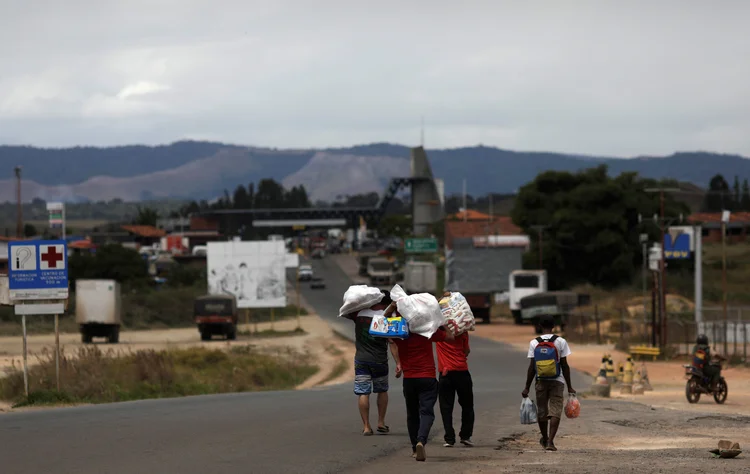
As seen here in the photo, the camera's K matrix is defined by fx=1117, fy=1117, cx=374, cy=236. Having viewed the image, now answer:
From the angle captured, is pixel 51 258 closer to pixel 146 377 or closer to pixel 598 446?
pixel 146 377

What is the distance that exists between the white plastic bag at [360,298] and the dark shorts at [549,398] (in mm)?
2233

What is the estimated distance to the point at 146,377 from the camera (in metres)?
26.4

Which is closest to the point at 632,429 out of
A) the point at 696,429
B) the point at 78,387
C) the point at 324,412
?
the point at 696,429

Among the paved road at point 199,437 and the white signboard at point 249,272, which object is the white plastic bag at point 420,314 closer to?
the paved road at point 199,437

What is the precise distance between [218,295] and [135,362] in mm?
31744

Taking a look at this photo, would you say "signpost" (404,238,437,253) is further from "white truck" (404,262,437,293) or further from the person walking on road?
the person walking on road

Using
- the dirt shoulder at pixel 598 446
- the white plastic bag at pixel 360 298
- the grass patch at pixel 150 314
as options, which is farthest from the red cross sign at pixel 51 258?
the grass patch at pixel 150 314

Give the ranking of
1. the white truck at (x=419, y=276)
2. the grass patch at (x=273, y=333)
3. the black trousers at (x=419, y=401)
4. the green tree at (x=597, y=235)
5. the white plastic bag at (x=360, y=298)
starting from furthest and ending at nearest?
the green tree at (x=597, y=235), the white truck at (x=419, y=276), the grass patch at (x=273, y=333), the white plastic bag at (x=360, y=298), the black trousers at (x=419, y=401)

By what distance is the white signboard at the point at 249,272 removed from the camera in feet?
209

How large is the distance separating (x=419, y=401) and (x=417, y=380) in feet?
0.78

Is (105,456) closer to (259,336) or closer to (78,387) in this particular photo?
(78,387)

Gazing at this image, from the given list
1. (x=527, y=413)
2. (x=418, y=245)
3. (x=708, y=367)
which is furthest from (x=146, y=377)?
(x=418, y=245)

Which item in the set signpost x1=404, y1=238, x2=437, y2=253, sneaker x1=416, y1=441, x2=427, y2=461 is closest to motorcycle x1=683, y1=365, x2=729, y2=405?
sneaker x1=416, y1=441, x2=427, y2=461

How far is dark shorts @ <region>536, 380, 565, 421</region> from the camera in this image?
13539 mm
